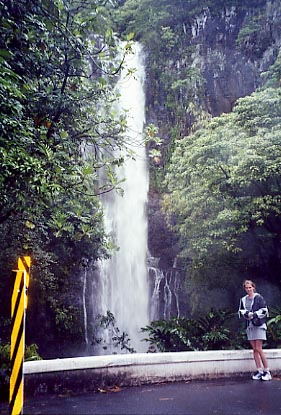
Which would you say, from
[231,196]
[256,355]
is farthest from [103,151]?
[256,355]

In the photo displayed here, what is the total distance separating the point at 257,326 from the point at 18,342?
4396mm

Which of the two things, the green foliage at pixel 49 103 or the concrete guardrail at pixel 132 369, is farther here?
the concrete guardrail at pixel 132 369

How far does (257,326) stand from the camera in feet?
23.6

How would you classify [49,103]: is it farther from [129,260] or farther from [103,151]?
[129,260]

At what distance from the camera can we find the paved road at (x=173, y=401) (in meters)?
5.44

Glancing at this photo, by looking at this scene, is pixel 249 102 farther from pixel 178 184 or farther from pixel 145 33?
pixel 145 33

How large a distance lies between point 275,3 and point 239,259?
1305 cm

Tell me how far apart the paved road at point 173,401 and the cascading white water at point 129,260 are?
9.75m

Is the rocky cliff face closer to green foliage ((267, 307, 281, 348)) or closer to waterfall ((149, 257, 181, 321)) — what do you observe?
waterfall ((149, 257, 181, 321))

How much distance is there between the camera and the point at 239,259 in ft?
49.4

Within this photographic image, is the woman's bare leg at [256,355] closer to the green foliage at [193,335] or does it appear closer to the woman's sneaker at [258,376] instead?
the woman's sneaker at [258,376]

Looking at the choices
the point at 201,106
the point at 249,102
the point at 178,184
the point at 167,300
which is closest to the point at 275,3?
the point at 201,106

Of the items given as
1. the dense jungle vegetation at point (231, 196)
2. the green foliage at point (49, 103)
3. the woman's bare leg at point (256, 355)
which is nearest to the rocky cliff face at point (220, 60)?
the dense jungle vegetation at point (231, 196)

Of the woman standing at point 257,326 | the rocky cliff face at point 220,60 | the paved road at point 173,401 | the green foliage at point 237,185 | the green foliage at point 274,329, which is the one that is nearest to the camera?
the paved road at point 173,401
